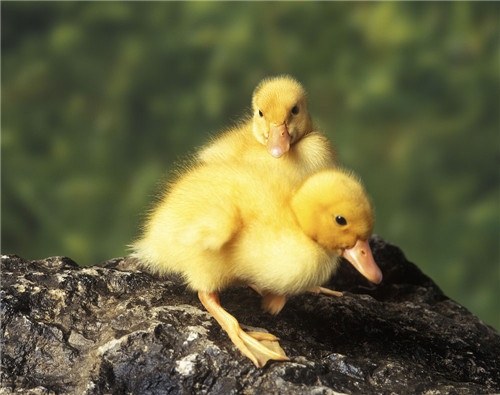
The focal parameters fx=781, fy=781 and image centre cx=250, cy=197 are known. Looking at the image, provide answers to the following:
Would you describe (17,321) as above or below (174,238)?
below

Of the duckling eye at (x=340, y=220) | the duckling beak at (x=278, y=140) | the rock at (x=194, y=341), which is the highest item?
the duckling beak at (x=278, y=140)

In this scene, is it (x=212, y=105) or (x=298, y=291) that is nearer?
(x=298, y=291)

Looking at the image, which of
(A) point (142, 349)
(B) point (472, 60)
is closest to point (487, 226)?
(B) point (472, 60)

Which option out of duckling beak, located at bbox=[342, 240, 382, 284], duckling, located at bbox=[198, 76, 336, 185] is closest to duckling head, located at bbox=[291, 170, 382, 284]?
→ duckling beak, located at bbox=[342, 240, 382, 284]

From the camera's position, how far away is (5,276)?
→ 1.68 m

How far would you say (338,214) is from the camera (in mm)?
1422

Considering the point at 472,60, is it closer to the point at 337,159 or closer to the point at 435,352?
the point at 337,159

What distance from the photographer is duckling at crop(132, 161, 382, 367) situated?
1.44 meters

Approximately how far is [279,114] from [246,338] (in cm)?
50

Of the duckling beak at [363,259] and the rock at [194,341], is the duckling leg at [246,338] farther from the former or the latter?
the duckling beak at [363,259]

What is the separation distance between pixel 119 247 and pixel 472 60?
58.0 inches

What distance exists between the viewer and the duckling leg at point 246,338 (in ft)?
4.78

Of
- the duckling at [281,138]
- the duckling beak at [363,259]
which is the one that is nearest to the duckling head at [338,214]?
the duckling beak at [363,259]

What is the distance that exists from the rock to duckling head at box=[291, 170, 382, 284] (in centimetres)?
21
